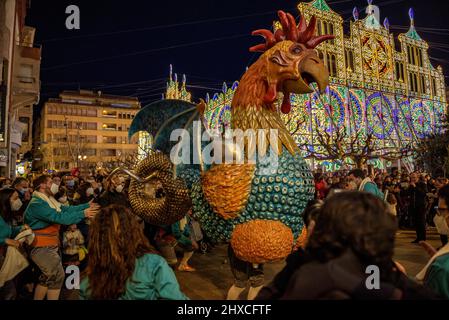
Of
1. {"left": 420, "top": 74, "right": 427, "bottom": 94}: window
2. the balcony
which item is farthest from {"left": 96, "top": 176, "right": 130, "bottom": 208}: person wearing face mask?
{"left": 420, "top": 74, "right": 427, "bottom": 94}: window

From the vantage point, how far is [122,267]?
5.42 ft

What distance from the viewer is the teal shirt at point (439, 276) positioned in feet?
5.05

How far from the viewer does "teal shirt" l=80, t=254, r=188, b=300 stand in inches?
65.2

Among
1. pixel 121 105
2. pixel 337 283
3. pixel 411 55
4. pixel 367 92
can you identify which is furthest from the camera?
pixel 121 105

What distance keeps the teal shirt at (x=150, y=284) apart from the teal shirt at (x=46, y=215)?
1732 millimetres

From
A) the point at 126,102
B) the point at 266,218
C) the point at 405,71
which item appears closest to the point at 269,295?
the point at 266,218

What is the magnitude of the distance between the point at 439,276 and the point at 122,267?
1.49 metres

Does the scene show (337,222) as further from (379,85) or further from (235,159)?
(379,85)

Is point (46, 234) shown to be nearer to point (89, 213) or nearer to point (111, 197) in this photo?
point (89, 213)

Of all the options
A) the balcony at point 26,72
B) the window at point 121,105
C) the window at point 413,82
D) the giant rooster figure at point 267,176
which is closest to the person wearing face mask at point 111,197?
the giant rooster figure at point 267,176

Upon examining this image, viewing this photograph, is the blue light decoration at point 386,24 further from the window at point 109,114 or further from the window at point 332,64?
the window at point 109,114

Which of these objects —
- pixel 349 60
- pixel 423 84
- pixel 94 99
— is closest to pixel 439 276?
pixel 349 60

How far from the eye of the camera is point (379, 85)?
2761 cm
